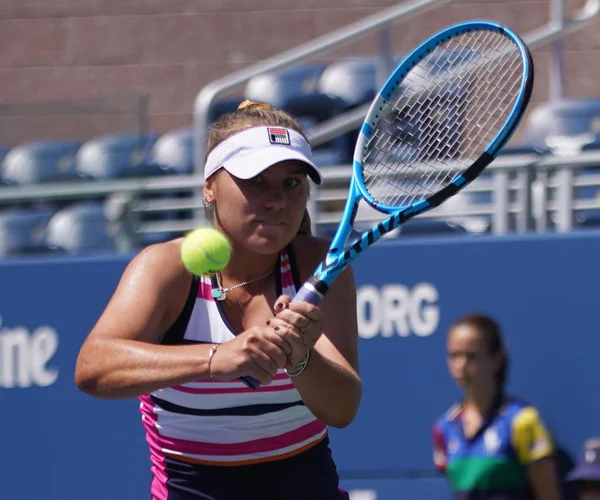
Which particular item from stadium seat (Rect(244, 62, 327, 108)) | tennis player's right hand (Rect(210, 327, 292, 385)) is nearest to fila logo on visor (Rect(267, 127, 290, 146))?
tennis player's right hand (Rect(210, 327, 292, 385))

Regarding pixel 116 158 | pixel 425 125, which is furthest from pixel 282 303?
pixel 116 158

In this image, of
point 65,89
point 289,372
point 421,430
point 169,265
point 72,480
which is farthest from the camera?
point 65,89

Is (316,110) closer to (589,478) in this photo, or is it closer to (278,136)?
(589,478)

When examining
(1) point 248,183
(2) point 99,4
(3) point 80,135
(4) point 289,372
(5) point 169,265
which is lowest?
(4) point 289,372

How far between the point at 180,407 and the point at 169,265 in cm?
28

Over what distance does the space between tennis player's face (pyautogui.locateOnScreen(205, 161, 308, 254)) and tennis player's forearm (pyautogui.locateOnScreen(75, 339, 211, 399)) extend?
0.80 feet

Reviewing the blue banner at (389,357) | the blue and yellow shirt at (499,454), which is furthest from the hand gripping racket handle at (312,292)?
the blue banner at (389,357)

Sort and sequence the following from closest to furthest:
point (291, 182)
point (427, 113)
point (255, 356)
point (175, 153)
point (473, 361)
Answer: point (255, 356) < point (291, 182) < point (427, 113) < point (473, 361) < point (175, 153)

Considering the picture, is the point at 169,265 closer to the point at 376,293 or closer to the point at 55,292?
the point at 376,293

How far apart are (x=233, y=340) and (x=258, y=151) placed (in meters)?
0.37

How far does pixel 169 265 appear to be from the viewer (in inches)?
85.3

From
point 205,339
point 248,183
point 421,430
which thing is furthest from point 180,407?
point 421,430

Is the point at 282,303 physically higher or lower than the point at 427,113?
lower

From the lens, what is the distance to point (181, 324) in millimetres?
2174
